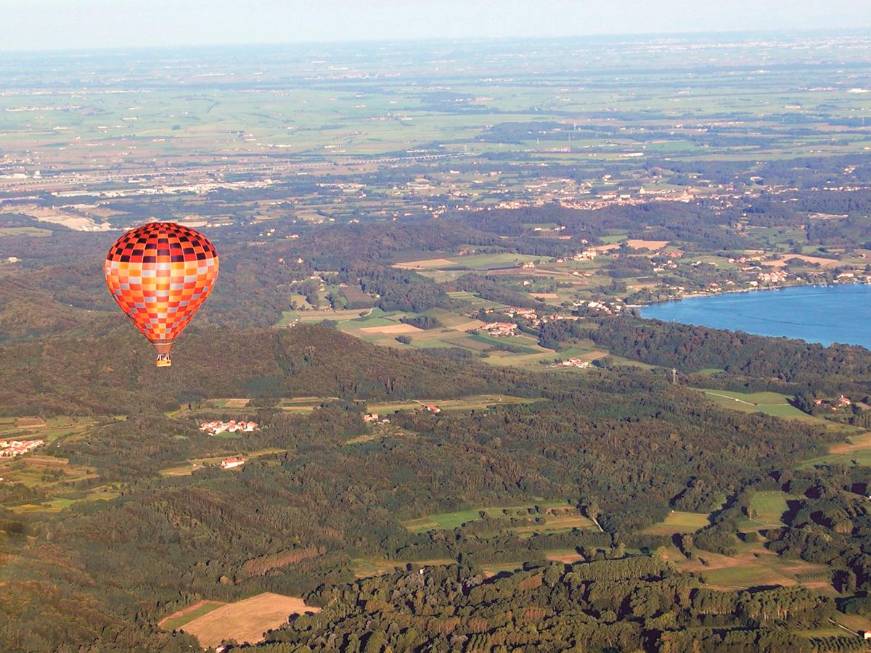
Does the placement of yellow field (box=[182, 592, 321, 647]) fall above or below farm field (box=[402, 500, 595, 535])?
above

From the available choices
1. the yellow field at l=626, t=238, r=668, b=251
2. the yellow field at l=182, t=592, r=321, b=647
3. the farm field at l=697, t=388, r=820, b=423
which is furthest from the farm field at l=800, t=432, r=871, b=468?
the yellow field at l=626, t=238, r=668, b=251

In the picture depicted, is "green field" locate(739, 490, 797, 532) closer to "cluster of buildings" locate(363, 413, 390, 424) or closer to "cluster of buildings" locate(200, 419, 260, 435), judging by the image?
"cluster of buildings" locate(363, 413, 390, 424)

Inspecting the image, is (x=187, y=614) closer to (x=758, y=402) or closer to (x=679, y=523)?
(x=679, y=523)

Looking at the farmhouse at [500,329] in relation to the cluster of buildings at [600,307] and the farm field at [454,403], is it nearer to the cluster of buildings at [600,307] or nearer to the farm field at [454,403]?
the cluster of buildings at [600,307]

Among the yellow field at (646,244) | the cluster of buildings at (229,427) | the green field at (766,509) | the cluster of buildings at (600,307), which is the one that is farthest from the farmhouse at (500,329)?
the green field at (766,509)

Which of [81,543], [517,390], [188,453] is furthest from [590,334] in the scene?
[81,543]

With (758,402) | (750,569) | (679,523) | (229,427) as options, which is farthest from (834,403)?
(229,427)

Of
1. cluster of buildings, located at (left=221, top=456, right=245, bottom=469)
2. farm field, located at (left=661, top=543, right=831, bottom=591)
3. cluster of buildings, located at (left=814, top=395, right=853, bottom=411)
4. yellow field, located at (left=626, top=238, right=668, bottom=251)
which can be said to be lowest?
yellow field, located at (left=626, top=238, right=668, bottom=251)
